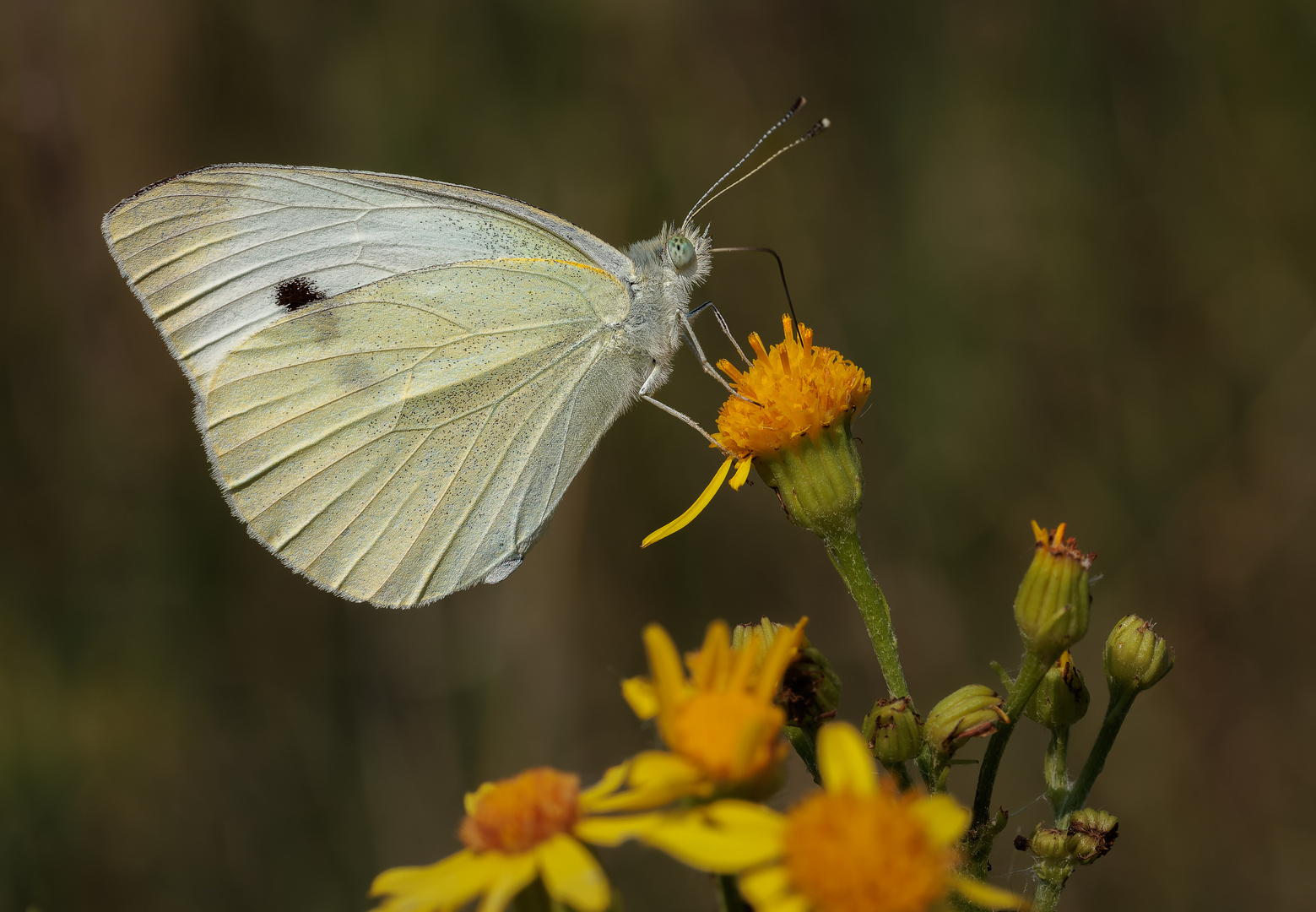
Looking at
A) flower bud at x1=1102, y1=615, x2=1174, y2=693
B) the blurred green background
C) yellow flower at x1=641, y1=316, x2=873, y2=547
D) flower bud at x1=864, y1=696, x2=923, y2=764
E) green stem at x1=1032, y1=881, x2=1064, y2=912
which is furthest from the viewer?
the blurred green background

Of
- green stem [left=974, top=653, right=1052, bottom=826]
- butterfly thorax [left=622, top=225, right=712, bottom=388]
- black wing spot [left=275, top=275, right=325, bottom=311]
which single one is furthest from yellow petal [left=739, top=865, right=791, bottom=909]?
black wing spot [left=275, top=275, right=325, bottom=311]

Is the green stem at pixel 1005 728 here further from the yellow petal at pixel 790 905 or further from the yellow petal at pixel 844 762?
the yellow petal at pixel 790 905

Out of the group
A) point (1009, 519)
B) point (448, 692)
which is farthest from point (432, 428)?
point (1009, 519)

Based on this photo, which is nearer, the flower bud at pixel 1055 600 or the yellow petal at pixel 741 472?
the flower bud at pixel 1055 600

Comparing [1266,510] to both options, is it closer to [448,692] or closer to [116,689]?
[448,692]

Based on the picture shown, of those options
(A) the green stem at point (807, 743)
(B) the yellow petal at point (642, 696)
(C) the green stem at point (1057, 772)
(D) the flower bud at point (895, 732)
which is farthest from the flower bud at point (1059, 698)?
(B) the yellow petal at point (642, 696)

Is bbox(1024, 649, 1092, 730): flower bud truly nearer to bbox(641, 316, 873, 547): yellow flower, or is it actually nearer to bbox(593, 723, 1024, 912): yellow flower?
bbox(641, 316, 873, 547): yellow flower
